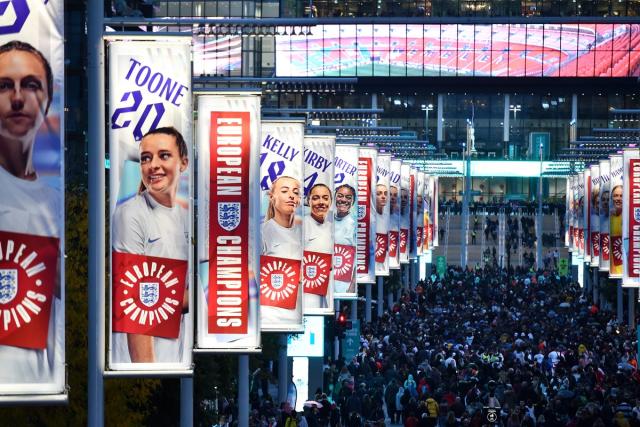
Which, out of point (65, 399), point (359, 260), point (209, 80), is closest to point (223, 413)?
point (359, 260)

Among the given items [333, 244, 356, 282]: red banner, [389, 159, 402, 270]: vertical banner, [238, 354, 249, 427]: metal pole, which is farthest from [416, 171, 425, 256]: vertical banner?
[238, 354, 249, 427]: metal pole

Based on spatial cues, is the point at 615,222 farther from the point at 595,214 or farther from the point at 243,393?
the point at 243,393

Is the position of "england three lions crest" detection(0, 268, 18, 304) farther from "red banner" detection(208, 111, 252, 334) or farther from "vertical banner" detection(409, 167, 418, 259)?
"vertical banner" detection(409, 167, 418, 259)

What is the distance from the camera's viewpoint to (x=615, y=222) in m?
44.5

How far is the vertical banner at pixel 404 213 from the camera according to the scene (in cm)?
5462

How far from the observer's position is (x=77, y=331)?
58.9 feet

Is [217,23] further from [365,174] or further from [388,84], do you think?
[388,84]


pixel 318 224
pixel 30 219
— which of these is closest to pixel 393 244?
pixel 318 224

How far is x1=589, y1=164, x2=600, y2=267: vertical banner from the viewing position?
52438mm

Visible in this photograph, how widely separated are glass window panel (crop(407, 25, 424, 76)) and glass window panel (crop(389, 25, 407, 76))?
12.1 inches

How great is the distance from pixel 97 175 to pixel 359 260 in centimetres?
2430

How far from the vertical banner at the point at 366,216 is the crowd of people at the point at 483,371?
2.55m

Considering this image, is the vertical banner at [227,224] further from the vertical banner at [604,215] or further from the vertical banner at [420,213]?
the vertical banner at [420,213]

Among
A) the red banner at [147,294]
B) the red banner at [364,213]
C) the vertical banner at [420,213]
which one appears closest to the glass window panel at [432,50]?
the vertical banner at [420,213]
